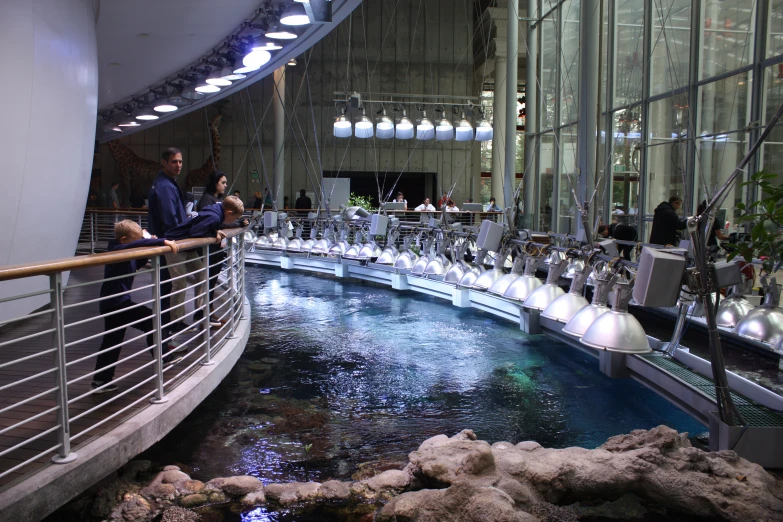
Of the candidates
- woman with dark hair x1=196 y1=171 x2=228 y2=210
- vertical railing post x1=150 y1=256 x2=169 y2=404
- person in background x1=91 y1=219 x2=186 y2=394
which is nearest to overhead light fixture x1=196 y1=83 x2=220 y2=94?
woman with dark hair x1=196 y1=171 x2=228 y2=210

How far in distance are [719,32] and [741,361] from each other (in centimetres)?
687

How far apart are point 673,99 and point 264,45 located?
23.0ft

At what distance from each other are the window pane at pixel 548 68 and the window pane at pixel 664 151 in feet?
15.1

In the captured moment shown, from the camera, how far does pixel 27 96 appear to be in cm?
529

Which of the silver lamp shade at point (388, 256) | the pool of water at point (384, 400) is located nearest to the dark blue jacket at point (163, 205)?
the pool of water at point (384, 400)

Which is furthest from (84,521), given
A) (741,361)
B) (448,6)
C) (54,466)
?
(448,6)

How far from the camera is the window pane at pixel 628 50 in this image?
13117 mm

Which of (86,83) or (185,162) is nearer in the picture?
(86,83)

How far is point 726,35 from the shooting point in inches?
410

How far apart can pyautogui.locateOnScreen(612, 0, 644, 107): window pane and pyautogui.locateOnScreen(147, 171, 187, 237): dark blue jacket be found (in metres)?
10.1

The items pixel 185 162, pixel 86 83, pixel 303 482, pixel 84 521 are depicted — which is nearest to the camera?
pixel 84 521

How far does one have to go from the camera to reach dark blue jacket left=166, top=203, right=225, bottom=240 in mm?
5094

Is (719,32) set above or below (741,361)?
above

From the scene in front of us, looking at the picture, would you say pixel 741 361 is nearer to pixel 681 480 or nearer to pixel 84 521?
pixel 681 480
